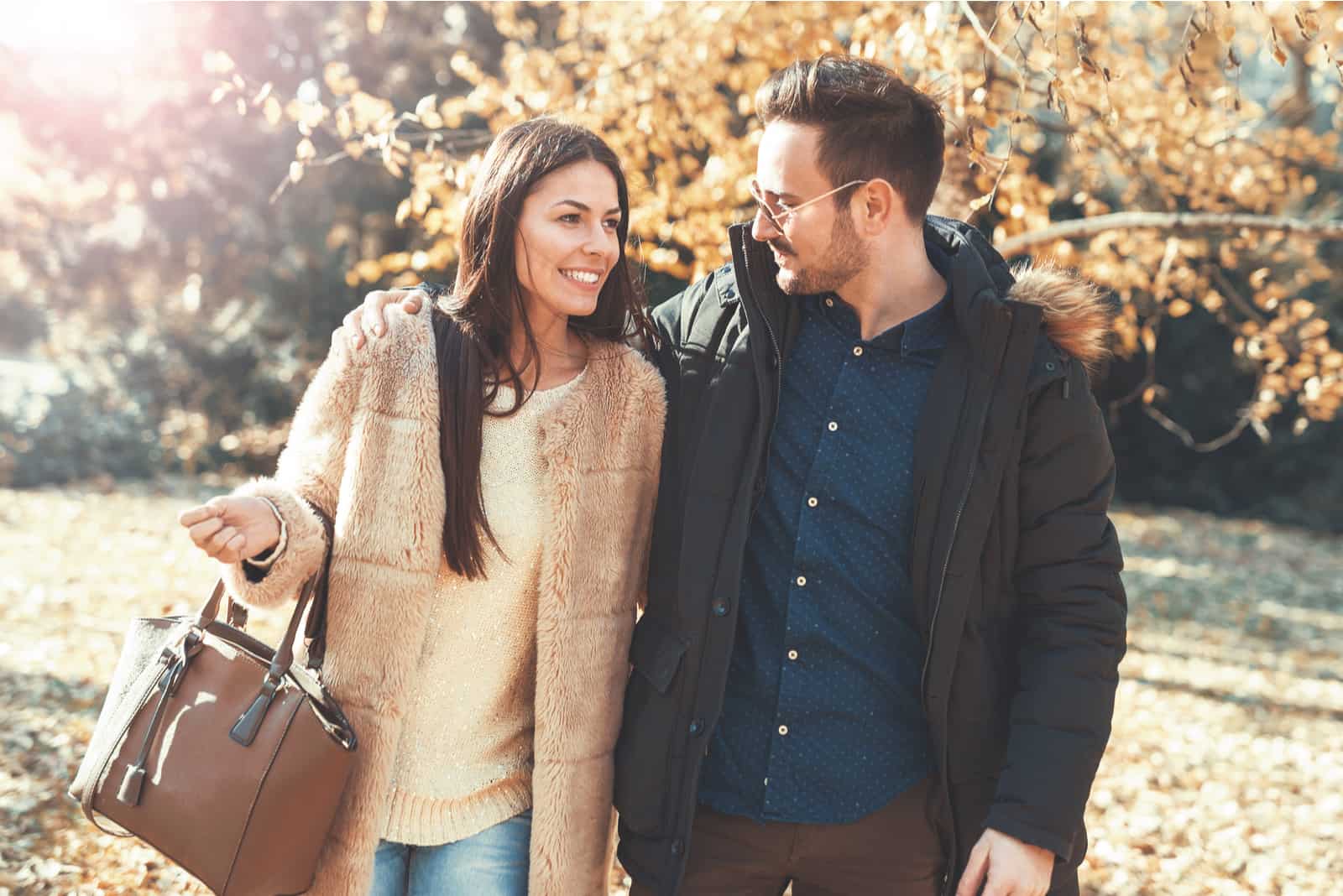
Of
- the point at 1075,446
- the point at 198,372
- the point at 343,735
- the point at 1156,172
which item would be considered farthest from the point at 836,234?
the point at 198,372

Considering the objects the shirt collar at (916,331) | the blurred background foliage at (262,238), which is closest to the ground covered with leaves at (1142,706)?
the blurred background foliage at (262,238)

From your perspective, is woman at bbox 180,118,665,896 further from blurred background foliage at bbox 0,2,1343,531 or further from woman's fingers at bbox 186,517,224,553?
blurred background foliage at bbox 0,2,1343,531

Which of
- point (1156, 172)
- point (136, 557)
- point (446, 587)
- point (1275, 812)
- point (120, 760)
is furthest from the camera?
point (136, 557)

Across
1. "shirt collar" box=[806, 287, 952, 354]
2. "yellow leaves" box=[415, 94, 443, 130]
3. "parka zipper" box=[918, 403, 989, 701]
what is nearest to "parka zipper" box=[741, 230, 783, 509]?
"shirt collar" box=[806, 287, 952, 354]

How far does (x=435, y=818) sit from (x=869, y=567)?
3.36 ft

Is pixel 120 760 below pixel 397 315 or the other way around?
below

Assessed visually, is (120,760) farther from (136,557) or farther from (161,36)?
Answer: (161,36)

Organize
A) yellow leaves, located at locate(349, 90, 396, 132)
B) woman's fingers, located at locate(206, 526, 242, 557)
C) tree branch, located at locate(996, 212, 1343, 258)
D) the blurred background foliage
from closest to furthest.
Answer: woman's fingers, located at locate(206, 526, 242, 557)
tree branch, located at locate(996, 212, 1343, 258)
yellow leaves, located at locate(349, 90, 396, 132)
the blurred background foliage

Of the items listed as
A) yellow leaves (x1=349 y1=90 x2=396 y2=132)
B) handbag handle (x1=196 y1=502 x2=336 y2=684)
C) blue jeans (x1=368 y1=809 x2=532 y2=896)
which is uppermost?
yellow leaves (x1=349 y1=90 x2=396 y2=132)

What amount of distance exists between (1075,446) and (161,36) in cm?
1568

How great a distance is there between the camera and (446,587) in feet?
8.01

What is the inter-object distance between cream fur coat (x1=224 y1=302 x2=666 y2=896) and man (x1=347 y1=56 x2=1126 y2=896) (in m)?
0.09

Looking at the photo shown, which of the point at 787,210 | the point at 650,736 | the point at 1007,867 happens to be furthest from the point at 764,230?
the point at 1007,867

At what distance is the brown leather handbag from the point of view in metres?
2.09
